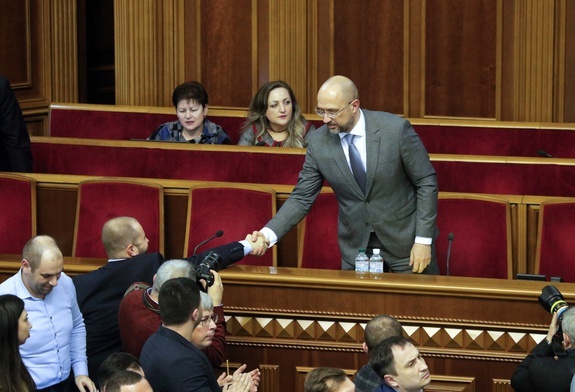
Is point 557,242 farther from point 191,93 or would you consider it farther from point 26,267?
point 191,93

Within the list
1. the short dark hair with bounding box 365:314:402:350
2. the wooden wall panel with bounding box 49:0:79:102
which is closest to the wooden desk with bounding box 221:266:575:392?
the short dark hair with bounding box 365:314:402:350

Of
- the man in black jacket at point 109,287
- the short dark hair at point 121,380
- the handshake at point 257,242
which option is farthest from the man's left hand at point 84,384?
the short dark hair at point 121,380

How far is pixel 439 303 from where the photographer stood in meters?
3.89

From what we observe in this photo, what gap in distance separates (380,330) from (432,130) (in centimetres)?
315

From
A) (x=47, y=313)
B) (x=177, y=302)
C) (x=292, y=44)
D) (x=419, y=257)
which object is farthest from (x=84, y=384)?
(x=292, y=44)

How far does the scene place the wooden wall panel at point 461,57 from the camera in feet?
23.8

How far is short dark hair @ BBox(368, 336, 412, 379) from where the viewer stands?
317cm

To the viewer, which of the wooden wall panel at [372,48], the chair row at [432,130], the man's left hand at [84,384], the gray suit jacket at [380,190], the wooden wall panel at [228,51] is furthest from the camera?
the wooden wall panel at [228,51]

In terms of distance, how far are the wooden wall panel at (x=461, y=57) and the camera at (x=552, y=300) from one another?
3.75 meters

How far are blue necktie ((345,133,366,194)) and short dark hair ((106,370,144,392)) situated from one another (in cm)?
161

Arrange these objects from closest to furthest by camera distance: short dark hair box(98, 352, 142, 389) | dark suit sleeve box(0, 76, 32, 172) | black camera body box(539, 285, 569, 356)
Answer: short dark hair box(98, 352, 142, 389) → black camera body box(539, 285, 569, 356) → dark suit sleeve box(0, 76, 32, 172)

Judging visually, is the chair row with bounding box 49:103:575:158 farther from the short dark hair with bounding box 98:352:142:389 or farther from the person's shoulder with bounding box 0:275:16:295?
the short dark hair with bounding box 98:352:142:389

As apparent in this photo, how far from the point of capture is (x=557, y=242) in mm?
4695

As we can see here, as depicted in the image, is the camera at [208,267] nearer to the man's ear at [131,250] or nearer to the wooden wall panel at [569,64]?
the man's ear at [131,250]
